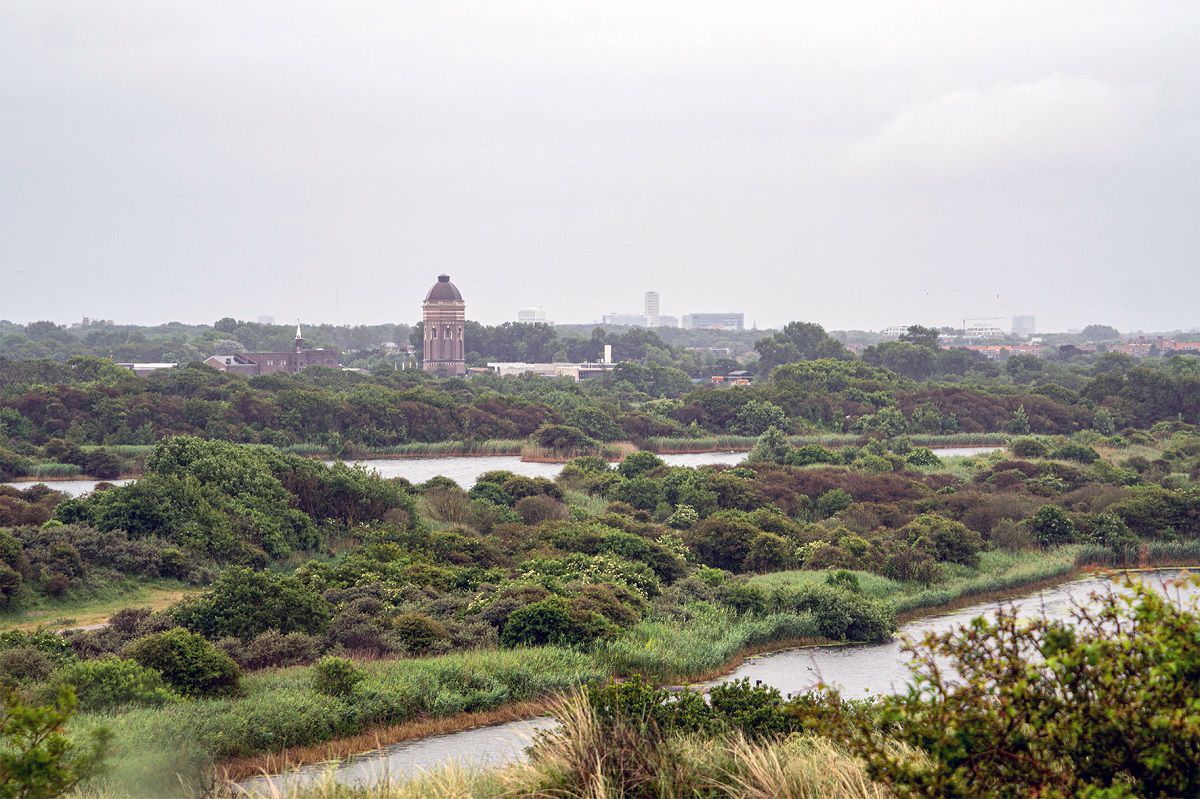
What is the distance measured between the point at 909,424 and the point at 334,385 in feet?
118

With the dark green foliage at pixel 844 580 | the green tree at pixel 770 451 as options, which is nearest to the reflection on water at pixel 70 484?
the green tree at pixel 770 451

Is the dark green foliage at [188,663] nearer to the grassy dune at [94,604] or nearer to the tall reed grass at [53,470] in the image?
the grassy dune at [94,604]

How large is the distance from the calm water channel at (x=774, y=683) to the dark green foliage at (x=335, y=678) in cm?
111

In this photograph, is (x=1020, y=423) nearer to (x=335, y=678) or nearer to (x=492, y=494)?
(x=492, y=494)

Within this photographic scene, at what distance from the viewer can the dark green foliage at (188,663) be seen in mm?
14695

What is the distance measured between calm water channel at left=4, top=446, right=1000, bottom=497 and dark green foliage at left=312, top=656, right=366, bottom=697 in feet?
83.1

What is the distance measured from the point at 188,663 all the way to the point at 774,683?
8.44 meters

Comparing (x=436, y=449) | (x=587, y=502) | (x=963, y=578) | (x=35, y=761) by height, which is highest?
(x=35, y=761)

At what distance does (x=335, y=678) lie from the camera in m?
14.7

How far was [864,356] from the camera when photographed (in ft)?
337

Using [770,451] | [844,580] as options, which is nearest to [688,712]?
[844,580]

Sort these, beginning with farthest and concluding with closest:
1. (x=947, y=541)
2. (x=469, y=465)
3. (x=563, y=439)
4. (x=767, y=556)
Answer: (x=563, y=439) → (x=469, y=465) → (x=947, y=541) → (x=767, y=556)

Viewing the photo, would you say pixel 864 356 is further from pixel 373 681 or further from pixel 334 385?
pixel 373 681

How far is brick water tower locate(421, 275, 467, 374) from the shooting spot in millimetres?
108375
